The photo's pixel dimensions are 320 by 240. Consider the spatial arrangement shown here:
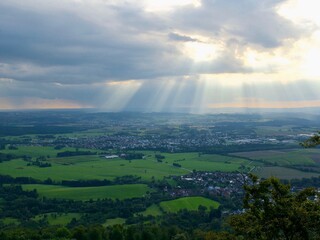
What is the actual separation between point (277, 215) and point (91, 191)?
5968 centimetres

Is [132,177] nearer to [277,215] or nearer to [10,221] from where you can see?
[10,221]

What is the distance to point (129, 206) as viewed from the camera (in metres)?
59.3

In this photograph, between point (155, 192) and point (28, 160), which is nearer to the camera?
point (155, 192)

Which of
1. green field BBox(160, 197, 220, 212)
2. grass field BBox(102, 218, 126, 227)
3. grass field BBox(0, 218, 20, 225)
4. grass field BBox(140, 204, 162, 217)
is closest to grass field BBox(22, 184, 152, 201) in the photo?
grass field BBox(140, 204, 162, 217)

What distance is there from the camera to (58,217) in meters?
55.5

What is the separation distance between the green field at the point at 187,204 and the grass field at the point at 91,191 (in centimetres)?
806

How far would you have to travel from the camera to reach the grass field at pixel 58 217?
5259 centimetres

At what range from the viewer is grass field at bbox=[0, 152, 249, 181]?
3371 inches

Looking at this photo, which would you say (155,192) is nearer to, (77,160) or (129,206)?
(129,206)

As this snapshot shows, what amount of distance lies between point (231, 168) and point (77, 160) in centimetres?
4480

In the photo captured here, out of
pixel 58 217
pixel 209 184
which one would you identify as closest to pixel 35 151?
pixel 209 184

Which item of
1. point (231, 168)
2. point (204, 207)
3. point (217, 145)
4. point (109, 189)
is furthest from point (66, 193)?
point (217, 145)

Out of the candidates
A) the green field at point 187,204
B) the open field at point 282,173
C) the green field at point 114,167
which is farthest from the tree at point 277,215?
the green field at point 114,167

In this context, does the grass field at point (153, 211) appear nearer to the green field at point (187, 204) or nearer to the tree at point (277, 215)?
the green field at point (187, 204)
